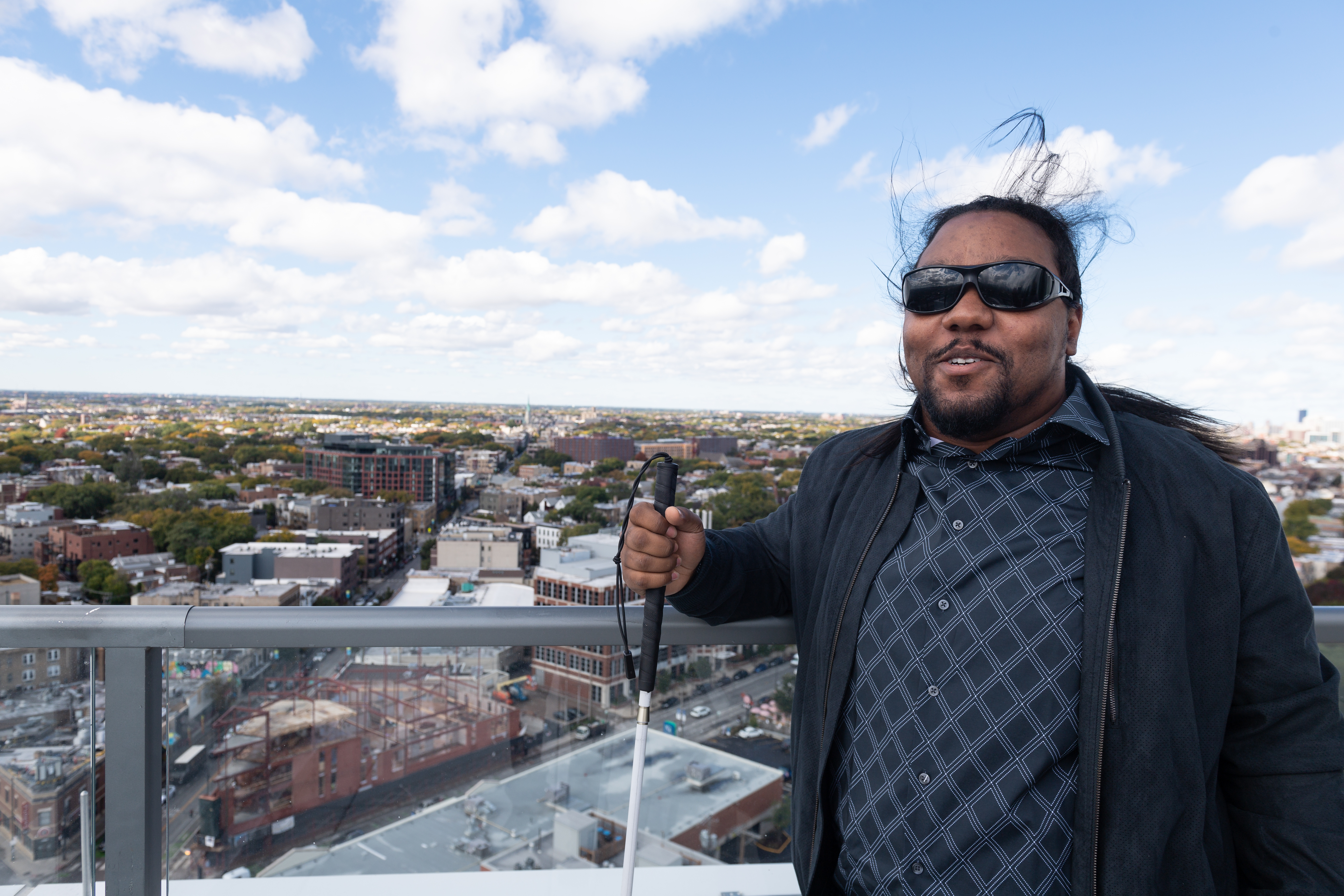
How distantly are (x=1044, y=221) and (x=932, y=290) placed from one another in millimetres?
314

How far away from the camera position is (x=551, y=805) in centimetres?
171

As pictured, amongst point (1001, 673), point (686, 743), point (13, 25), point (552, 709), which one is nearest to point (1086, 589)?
point (1001, 673)

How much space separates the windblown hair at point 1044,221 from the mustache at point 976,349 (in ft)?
0.34

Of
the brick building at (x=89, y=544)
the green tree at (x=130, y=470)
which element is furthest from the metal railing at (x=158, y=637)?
the green tree at (x=130, y=470)

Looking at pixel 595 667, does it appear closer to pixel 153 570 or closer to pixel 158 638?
pixel 158 638

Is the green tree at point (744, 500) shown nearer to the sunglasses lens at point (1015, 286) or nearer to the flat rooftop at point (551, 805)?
the flat rooftop at point (551, 805)

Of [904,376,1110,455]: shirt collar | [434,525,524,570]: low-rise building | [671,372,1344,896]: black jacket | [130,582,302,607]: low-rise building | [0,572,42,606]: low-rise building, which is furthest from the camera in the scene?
[434,525,524,570]: low-rise building

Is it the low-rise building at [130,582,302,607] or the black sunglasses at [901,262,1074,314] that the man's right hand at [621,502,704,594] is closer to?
the black sunglasses at [901,262,1074,314]

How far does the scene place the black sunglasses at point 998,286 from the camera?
1339 mm

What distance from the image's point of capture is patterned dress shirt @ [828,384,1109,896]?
1.12 meters

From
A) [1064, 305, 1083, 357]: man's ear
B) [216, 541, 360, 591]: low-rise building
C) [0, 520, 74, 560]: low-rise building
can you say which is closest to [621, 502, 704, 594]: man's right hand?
[1064, 305, 1083, 357]: man's ear

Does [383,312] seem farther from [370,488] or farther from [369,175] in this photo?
[370,488]

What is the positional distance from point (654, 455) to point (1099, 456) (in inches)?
30.6

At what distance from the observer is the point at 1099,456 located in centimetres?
125
